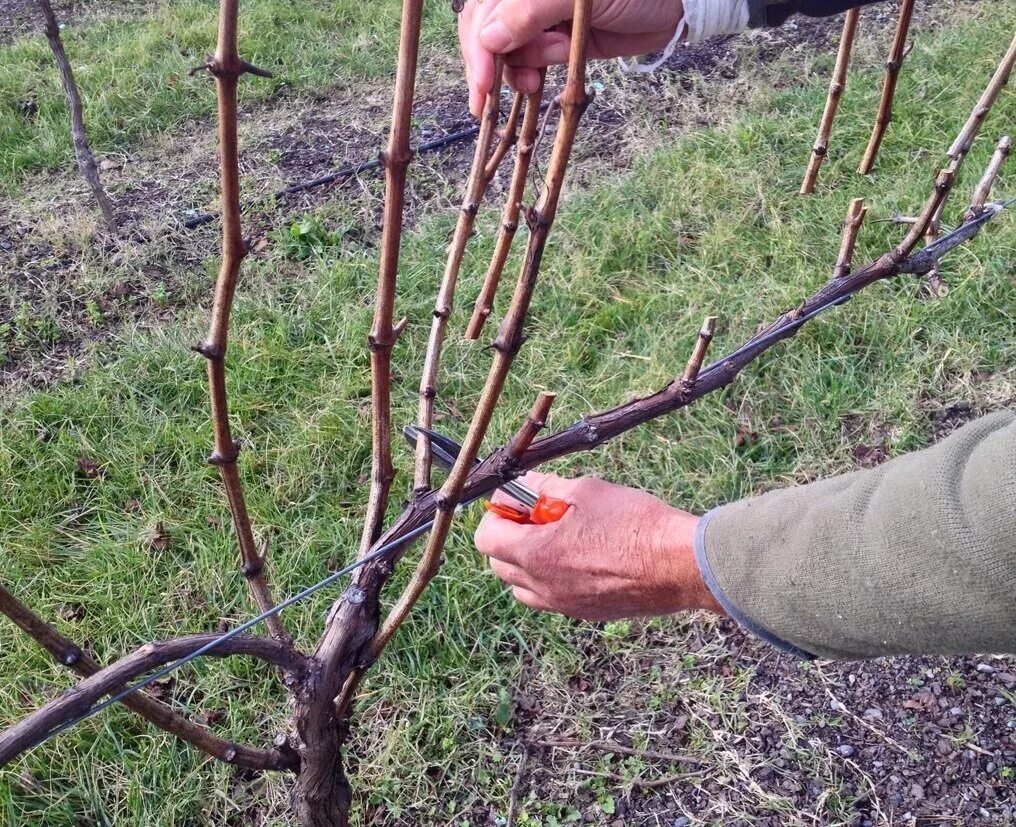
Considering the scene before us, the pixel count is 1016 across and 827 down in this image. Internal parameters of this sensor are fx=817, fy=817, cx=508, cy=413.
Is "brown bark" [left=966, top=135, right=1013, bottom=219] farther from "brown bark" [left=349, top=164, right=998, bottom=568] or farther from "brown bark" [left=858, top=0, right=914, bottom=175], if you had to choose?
"brown bark" [left=858, top=0, right=914, bottom=175]

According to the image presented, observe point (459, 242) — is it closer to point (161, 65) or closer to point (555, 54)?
point (555, 54)

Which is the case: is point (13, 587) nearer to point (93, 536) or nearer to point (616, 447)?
point (93, 536)

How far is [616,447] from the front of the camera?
2.69 m

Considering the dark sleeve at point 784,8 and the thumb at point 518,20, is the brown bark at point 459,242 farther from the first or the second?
the dark sleeve at point 784,8

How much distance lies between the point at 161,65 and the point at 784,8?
14.2 feet

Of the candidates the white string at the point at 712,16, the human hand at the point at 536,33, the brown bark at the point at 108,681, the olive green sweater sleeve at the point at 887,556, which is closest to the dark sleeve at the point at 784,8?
the white string at the point at 712,16

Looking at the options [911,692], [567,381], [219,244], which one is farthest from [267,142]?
[911,692]

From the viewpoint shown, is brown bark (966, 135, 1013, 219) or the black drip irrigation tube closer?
brown bark (966, 135, 1013, 219)

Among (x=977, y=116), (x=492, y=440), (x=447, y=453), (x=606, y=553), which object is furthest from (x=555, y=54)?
(x=492, y=440)

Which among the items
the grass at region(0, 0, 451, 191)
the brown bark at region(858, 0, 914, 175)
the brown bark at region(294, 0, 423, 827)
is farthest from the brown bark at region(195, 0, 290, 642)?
the grass at region(0, 0, 451, 191)

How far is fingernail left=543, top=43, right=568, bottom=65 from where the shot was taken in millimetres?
1544

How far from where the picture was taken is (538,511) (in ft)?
4.66

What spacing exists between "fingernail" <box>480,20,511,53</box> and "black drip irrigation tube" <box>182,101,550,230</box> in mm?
2510

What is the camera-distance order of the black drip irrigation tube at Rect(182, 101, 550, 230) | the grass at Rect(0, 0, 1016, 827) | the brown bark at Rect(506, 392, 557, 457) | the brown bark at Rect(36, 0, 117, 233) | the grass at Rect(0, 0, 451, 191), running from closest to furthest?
the brown bark at Rect(506, 392, 557, 457), the grass at Rect(0, 0, 1016, 827), the brown bark at Rect(36, 0, 117, 233), the black drip irrigation tube at Rect(182, 101, 550, 230), the grass at Rect(0, 0, 451, 191)
